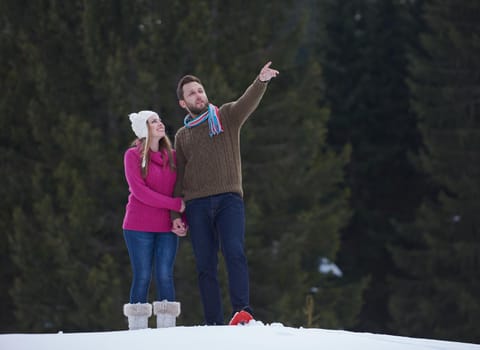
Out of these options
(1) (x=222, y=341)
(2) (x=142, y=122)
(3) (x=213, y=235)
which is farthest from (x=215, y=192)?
(1) (x=222, y=341)

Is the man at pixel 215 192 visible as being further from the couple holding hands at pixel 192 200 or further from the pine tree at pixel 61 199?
the pine tree at pixel 61 199

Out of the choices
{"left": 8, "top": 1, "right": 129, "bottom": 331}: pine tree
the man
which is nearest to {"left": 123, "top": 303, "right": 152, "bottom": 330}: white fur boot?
the man

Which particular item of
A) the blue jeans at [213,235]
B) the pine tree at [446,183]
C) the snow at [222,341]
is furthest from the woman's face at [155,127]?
the pine tree at [446,183]

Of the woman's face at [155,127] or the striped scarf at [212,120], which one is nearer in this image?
the striped scarf at [212,120]

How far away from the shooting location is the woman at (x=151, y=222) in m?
6.53

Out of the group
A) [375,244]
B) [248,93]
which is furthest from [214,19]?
[248,93]

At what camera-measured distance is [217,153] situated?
6.46m

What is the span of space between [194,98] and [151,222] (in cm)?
92

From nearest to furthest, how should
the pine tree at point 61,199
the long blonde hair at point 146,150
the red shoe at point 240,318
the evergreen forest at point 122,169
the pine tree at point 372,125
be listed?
the red shoe at point 240,318 < the long blonde hair at point 146,150 < the pine tree at point 61,199 < the evergreen forest at point 122,169 < the pine tree at point 372,125

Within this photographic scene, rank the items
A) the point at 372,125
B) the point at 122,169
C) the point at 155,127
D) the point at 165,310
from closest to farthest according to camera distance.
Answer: the point at 165,310 < the point at 155,127 < the point at 122,169 < the point at 372,125

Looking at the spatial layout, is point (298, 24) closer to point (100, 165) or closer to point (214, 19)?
point (214, 19)

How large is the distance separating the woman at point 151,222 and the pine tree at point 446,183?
1674cm

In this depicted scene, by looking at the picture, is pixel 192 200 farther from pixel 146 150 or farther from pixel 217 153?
pixel 146 150

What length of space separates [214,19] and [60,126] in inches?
145
